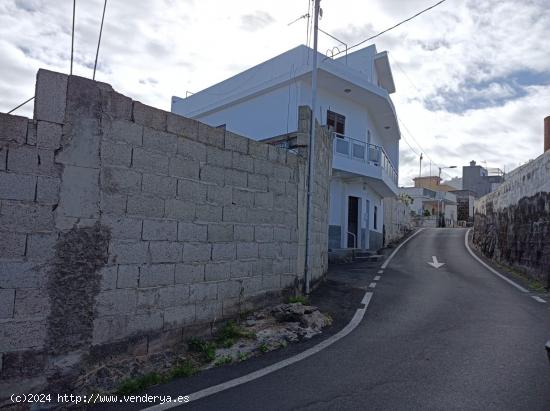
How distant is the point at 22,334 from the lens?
4281mm

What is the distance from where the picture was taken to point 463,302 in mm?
9773

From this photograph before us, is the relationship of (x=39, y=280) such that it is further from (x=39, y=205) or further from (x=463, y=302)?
(x=463, y=302)

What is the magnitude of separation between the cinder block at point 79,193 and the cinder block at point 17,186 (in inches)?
11.7

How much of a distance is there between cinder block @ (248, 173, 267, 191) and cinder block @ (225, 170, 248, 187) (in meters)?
0.14

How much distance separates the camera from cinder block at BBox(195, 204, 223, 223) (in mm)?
6332

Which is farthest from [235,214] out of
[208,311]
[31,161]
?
[31,161]

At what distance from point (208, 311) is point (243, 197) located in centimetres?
194

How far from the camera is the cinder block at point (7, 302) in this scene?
13.7ft

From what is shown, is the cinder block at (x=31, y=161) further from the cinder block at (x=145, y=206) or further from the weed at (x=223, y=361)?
the weed at (x=223, y=361)

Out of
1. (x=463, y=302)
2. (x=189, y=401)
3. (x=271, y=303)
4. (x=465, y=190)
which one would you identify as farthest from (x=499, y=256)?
(x=465, y=190)

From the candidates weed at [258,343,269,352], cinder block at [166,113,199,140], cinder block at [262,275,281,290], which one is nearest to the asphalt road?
weed at [258,343,269,352]

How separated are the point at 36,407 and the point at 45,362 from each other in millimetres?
418

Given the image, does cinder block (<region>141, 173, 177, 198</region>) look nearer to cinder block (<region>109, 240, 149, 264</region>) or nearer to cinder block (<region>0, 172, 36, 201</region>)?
cinder block (<region>109, 240, 149, 264</region>)

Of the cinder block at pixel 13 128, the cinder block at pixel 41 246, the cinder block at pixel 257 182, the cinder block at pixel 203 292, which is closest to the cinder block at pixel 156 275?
the cinder block at pixel 203 292
